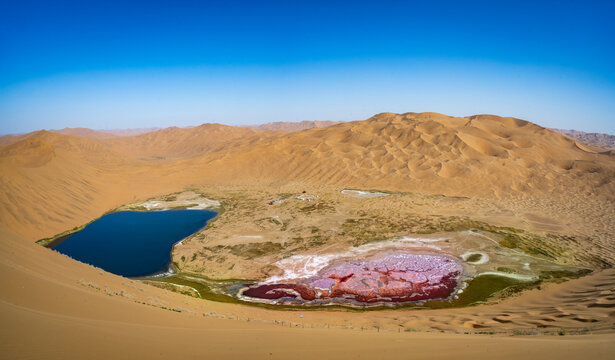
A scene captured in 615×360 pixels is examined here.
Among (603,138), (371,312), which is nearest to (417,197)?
(371,312)

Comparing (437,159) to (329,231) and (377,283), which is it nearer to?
(329,231)

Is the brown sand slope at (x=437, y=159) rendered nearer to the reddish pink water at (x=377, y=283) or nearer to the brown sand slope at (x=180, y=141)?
the reddish pink water at (x=377, y=283)

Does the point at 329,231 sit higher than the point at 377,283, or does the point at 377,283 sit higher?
the point at 329,231

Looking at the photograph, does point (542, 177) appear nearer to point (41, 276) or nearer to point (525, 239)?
point (525, 239)

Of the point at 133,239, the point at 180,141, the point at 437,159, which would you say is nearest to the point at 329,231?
the point at 133,239

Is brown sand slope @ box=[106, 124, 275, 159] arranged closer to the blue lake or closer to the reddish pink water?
the blue lake

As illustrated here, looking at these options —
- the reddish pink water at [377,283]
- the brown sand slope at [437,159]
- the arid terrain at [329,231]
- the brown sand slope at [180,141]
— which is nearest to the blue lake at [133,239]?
the arid terrain at [329,231]
